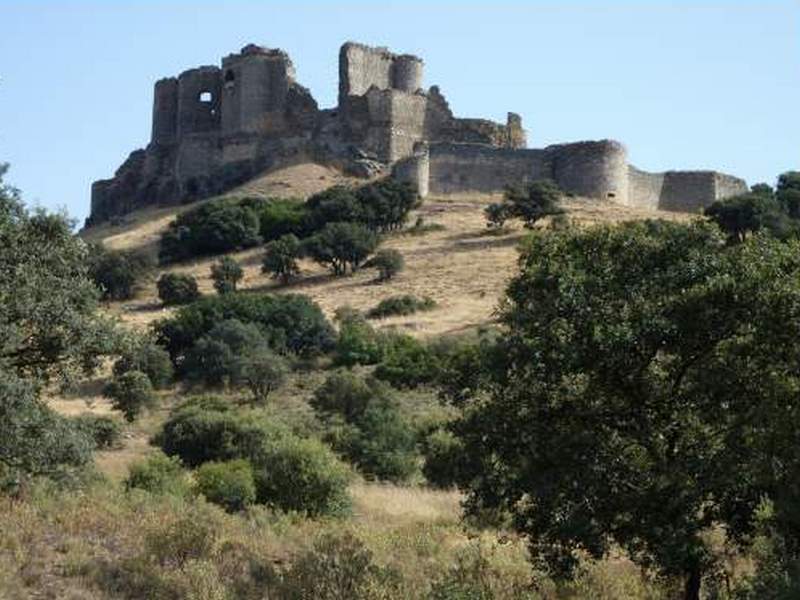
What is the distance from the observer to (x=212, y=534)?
44.5 ft

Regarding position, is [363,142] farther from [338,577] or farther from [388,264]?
[338,577]

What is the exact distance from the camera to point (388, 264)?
48.6 m

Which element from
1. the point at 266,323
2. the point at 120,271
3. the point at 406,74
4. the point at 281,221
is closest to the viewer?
the point at 266,323

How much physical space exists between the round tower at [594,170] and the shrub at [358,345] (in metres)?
21.0

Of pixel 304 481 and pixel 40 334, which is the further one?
pixel 304 481

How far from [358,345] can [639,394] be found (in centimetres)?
2668

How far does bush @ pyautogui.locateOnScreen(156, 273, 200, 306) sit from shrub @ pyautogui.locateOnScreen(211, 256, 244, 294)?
0.89 m

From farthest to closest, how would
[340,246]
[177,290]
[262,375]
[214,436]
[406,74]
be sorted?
[406,74] < [340,246] < [177,290] < [262,375] < [214,436]

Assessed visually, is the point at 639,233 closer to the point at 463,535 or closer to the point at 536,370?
the point at 536,370

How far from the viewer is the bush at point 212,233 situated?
5391cm

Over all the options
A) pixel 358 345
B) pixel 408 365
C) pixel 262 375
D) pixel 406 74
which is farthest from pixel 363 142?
pixel 262 375

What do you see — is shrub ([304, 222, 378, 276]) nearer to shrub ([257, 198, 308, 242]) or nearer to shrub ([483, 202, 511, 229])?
shrub ([257, 198, 308, 242])

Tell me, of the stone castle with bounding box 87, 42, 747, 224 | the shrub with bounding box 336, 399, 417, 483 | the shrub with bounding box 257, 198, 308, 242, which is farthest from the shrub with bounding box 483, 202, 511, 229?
Answer: the shrub with bounding box 336, 399, 417, 483

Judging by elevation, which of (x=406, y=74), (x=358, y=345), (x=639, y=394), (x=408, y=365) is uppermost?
(x=406, y=74)
